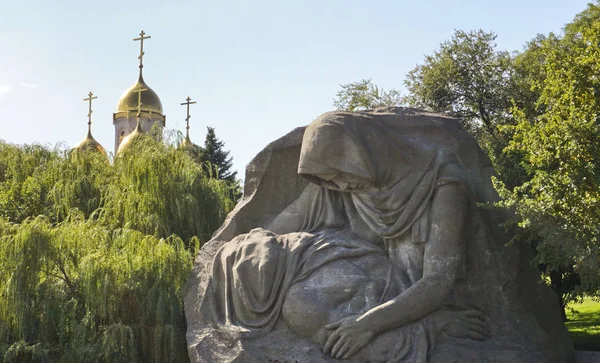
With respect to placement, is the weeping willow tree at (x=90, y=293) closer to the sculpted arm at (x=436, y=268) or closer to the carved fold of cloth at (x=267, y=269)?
the carved fold of cloth at (x=267, y=269)

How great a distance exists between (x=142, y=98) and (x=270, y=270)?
1031 inches

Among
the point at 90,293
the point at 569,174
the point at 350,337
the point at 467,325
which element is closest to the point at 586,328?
the point at 569,174

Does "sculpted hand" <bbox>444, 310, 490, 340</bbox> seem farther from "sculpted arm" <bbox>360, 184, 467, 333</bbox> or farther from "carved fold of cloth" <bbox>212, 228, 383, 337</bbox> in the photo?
"carved fold of cloth" <bbox>212, 228, 383, 337</bbox>

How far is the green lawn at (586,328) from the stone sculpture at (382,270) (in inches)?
250

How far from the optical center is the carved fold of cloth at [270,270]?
715cm

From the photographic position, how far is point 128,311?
962 centimetres

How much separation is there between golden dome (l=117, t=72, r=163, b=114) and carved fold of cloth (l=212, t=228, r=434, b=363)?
2450 cm

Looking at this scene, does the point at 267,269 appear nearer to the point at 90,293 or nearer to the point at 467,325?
the point at 467,325

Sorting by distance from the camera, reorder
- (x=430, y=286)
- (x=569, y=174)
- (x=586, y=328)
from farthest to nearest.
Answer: (x=586, y=328), (x=569, y=174), (x=430, y=286)

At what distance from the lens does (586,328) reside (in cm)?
1697

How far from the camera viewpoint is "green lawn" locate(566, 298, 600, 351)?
13.9 m

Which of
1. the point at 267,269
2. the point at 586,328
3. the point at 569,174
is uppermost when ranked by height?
the point at 569,174

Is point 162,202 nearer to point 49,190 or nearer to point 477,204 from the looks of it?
point 49,190

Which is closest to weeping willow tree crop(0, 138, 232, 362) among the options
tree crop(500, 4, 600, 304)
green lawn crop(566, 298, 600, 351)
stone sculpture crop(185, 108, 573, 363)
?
stone sculpture crop(185, 108, 573, 363)
